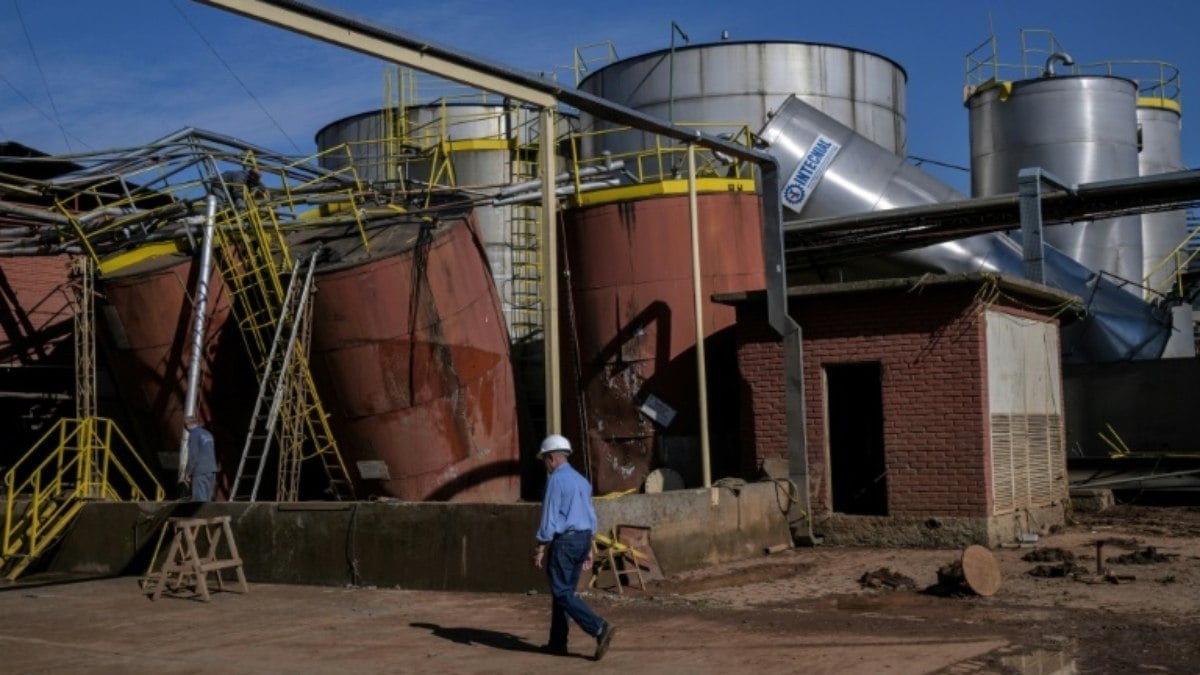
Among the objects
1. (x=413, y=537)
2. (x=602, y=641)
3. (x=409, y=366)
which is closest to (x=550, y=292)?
(x=413, y=537)

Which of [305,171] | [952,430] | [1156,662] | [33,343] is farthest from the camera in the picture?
[33,343]

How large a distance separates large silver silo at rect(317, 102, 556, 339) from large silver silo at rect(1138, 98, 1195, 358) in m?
13.4

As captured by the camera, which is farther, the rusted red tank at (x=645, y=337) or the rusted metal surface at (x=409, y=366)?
the rusted red tank at (x=645, y=337)

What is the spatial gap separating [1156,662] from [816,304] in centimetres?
908

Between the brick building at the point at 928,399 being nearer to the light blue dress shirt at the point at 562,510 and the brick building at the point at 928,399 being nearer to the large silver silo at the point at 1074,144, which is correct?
the light blue dress shirt at the point at 562,510

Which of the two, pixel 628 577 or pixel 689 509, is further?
pixel 689 509

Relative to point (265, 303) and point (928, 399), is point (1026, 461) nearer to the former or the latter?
point (928, 399)

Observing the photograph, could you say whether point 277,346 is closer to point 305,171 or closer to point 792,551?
point 305,171

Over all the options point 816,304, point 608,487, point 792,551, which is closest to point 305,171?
point 608,487

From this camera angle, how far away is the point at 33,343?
2430 centimetres

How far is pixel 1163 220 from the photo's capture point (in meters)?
34.2

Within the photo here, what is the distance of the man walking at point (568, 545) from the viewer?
9539 mm

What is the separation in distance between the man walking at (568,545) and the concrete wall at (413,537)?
3.43 metres

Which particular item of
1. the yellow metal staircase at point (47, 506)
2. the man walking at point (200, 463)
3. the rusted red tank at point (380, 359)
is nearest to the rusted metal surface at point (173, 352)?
the rusted red tank at point (380, 359)
